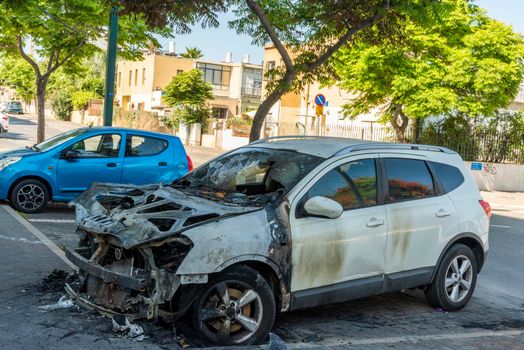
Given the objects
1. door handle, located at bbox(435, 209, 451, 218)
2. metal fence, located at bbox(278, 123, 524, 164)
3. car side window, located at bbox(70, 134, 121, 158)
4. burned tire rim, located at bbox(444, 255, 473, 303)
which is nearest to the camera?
door handle, located at bbox(435, 209, 451, 218)

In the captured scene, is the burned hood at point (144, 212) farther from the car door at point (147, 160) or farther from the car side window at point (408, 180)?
the car door at point (147, 160)

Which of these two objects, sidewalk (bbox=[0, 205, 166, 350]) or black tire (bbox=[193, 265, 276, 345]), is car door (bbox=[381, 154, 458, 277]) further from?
sidewalk (bbox=[0, 205, 166, 350])

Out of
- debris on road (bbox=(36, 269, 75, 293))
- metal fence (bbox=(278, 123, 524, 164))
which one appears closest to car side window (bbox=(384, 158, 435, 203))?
debris on road (bbox=(36, 269, 75, 293))

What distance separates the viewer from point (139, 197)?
598cm

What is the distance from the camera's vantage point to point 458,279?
684 centimetres

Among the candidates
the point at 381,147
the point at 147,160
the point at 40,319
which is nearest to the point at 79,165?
the point at 147,160

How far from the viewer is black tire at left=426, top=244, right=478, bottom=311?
6656 mm

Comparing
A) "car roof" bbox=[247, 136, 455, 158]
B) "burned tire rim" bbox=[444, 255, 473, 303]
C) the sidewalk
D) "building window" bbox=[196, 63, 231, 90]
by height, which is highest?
"building window" bbox=[196, 63, 231, 90]

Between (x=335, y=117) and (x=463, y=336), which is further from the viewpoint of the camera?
(x=335, y=117)

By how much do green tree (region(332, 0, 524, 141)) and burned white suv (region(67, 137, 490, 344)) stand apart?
16.7 meters

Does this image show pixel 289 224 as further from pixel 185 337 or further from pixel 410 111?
pixel 410 111

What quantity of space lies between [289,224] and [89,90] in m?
74.4

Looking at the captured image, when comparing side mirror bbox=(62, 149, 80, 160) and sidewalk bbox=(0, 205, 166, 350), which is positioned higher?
side mirror bbox=(62, 149, 80, 160)

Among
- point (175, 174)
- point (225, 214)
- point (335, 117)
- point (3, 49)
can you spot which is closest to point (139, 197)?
point (225, 214)
